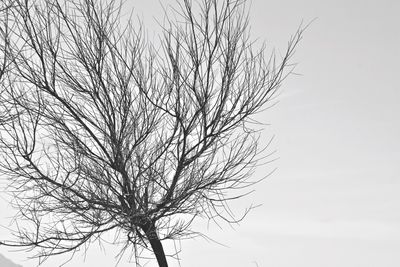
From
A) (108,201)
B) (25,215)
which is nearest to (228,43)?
(108,201)

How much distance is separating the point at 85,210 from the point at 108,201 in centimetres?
45

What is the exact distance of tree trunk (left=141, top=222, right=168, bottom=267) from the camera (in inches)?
246

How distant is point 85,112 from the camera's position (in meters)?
6.04

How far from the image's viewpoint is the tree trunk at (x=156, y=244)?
625cm

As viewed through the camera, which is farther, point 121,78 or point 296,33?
point 121,78

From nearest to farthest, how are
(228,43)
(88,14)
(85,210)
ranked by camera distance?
(228,43) → (88,14) → (85,210)

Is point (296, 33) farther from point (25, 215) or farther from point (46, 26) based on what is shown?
point (25, 215)

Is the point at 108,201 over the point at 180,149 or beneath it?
beneath

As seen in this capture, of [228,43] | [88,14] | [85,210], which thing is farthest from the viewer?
[85,210]

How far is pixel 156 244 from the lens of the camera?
6438 mm

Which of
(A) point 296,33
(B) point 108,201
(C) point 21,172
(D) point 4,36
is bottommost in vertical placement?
(B) point 108,201

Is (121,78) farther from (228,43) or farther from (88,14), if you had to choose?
(228,43)

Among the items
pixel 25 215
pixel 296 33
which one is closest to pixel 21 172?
pixel 25 215

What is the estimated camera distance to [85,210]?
19.6 feet
